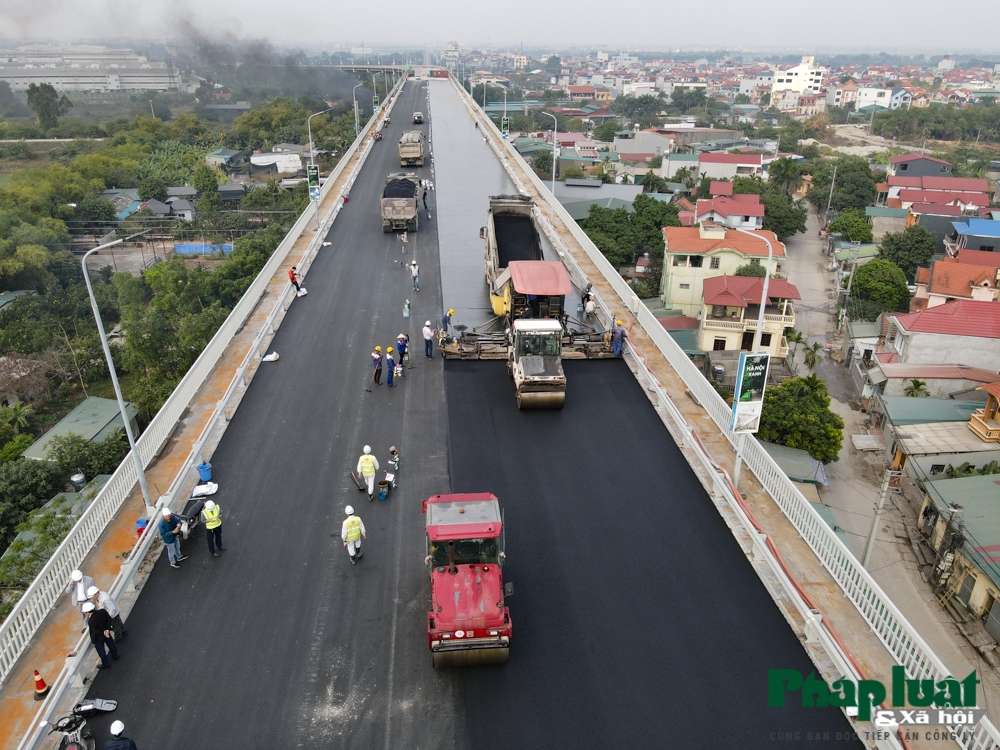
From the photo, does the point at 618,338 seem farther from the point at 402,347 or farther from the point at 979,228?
the point at 979,228

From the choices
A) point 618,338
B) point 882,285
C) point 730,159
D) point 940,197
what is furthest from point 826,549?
point 730,159

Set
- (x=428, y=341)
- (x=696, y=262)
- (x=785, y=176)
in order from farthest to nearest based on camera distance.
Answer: (x=785, y=176)
(x=696, y=262)
(x=428, y=341)

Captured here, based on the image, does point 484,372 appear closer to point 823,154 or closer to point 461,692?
point 461,692

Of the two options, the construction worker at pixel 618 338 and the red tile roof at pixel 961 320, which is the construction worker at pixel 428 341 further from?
the red tile roof at pixel 961 320

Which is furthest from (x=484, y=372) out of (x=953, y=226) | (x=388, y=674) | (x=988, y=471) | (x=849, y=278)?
(x=953, y=226)

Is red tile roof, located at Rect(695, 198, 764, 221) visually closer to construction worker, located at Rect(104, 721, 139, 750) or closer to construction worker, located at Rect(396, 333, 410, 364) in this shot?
construction worker, located at Rect(396, 333, 410, 364)

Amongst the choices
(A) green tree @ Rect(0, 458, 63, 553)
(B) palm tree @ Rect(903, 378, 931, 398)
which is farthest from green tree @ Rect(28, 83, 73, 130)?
(B) palm tree @ Rect(903, 378, 931, 398)
